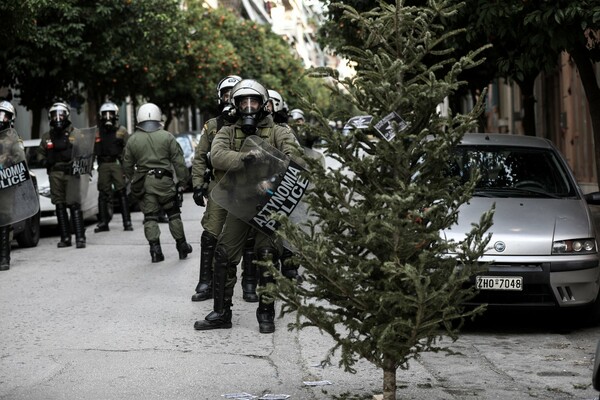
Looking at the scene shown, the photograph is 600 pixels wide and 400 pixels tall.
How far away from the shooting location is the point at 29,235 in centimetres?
1609

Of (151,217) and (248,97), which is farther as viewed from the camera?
(151,217)

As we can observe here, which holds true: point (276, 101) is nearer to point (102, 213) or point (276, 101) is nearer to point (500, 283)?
point (500, 283)

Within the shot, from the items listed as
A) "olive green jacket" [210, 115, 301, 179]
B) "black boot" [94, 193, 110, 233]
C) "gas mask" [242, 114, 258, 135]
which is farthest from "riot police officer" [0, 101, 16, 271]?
"gas mask" [242, 114, 258, 135]

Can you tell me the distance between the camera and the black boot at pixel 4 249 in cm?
1348

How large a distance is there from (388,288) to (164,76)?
31.4m

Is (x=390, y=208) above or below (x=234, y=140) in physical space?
below

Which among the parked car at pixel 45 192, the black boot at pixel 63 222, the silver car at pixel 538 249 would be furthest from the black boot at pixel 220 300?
the parked car at pixel 45 192

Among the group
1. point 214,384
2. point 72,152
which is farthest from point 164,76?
point 214,384

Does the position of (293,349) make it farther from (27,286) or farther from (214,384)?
(27,286)

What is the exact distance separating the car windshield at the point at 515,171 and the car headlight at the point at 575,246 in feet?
2.89

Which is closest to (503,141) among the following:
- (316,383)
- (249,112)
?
(249,112)

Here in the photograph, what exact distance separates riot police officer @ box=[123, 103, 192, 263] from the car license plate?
5604mm

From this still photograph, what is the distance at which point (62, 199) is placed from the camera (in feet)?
53.0

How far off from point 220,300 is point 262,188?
131 cm
